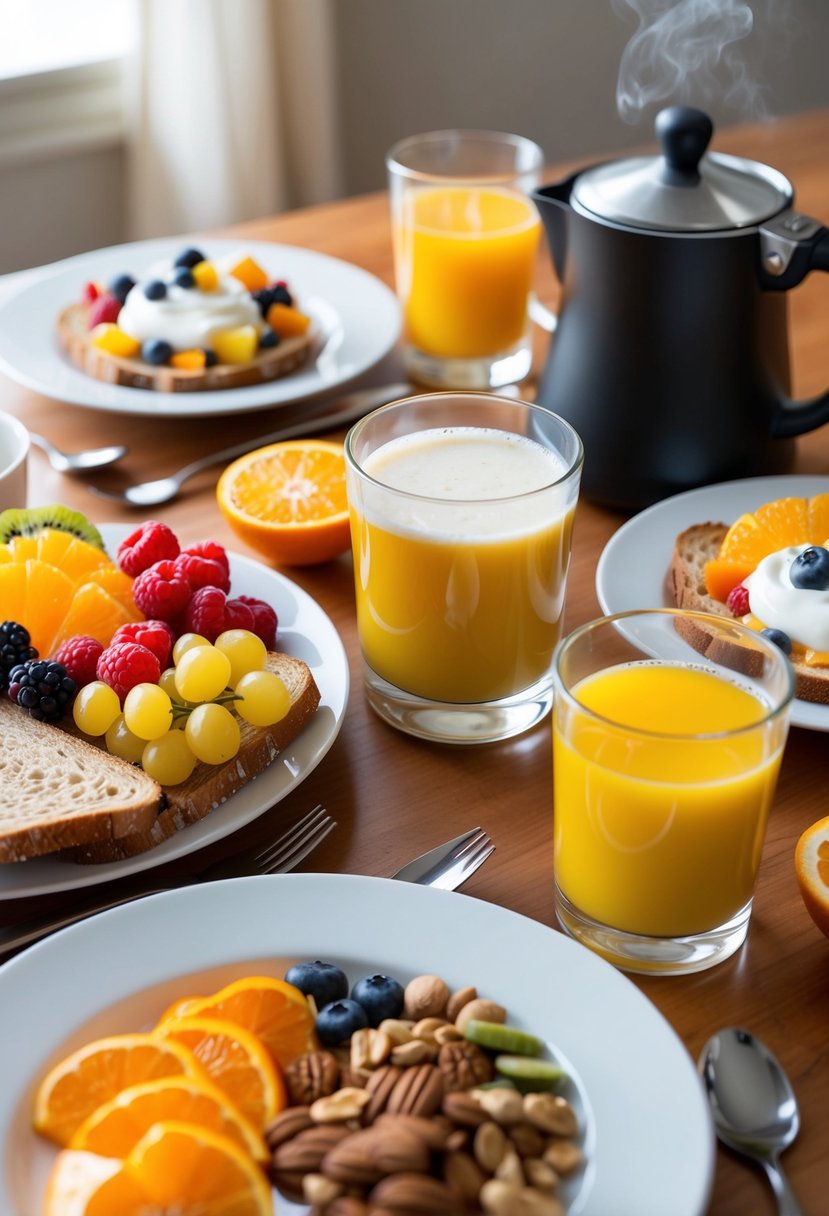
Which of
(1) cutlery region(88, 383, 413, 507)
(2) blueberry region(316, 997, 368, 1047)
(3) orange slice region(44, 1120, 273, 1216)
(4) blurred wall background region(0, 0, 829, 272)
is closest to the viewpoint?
(3) orange slice region(44, 1120, 273, 1216)

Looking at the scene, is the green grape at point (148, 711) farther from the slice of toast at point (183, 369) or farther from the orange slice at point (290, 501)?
the slice of toast at point (183, 369)

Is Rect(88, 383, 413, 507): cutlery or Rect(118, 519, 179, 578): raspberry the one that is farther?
Rect(88, 383, 413, 507): cutlery

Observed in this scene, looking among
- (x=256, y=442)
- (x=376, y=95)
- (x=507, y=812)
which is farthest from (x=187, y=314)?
(x=376, y=95)

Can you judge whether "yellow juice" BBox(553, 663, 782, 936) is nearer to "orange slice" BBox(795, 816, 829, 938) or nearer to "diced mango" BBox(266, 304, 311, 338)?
"orange slice" BBox(795, 816, 829, 938)

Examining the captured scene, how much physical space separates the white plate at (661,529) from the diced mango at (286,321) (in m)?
0.56

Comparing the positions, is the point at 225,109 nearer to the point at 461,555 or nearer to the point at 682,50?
the point at 682,50

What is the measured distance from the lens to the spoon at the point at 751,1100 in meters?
0.72

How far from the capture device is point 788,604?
106cm

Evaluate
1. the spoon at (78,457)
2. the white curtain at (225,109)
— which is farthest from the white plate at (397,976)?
the white curtain at (225,109)

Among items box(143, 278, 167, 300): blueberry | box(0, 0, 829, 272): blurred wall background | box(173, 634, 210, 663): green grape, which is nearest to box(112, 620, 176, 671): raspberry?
box(173, 634, 210, 663): green grape

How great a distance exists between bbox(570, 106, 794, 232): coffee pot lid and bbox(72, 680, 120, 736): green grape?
66 cm

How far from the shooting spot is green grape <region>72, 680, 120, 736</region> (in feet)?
3.18

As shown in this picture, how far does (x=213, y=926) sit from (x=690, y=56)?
1.12 metres

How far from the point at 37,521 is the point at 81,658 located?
201 mm
